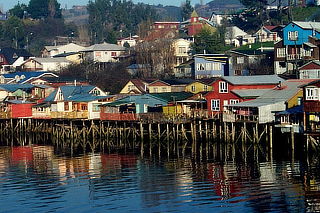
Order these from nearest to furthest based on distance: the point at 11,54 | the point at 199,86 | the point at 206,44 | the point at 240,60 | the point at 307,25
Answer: the point at 199,86 → the point at 307,25 → the point at 240,60 → the point at 206,44 → the point at 11,54

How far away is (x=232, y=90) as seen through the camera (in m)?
73.6

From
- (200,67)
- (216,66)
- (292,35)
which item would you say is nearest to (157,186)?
(292,35)

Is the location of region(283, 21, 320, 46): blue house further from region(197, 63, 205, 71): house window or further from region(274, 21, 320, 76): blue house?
region(197, 63, 205, 71): house window

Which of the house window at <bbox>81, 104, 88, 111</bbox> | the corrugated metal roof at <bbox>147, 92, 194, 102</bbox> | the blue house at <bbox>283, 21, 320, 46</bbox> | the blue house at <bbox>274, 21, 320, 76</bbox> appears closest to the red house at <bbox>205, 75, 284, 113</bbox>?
the corrugated metal roof at <bbox>147, 92, 194, 102</bbox>

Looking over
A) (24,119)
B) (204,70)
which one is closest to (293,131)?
(24,119)

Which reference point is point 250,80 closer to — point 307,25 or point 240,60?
point 307,25

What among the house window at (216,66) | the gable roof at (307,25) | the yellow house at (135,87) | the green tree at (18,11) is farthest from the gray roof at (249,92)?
the green tree at (18,11)

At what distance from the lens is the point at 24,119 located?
299 ft

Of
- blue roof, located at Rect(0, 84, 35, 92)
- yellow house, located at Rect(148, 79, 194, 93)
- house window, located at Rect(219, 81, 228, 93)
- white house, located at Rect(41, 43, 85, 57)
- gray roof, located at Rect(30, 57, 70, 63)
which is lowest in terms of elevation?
house window, located at Rect(219, 81, 228, 93)

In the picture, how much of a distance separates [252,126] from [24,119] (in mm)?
33468

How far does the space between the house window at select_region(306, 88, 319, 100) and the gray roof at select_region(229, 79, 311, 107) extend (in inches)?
253

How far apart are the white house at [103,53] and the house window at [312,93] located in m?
80.1

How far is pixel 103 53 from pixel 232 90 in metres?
68.8

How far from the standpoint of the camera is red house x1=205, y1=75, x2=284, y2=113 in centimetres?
7331
